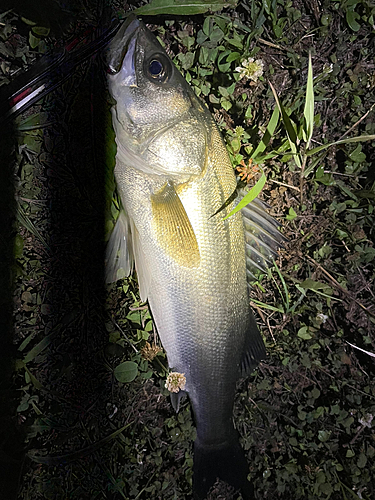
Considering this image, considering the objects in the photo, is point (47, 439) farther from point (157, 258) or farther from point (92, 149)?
point (92, 149)

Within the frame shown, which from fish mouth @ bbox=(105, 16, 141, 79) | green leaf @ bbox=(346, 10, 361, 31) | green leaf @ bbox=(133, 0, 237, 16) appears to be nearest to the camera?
fish mouth @ bbox=(105, 16, 141, 79)

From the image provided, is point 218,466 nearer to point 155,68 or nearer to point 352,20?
point 155,68

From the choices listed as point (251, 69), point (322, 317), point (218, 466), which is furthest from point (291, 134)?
point (218, 466)

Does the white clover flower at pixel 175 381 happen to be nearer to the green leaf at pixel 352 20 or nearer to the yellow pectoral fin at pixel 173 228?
the yellow pectoral fin at pixel 173 228

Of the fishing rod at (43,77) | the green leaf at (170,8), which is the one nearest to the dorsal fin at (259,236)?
the green leaf at (170,8)

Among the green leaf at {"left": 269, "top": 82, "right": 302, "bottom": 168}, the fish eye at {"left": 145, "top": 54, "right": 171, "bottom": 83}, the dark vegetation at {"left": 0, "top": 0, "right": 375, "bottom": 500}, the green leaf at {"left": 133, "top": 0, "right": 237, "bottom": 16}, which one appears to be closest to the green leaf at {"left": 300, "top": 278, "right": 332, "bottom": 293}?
the dark vegetation at {"left": 0, "top": 0, "right": 375, "bottom": 500}

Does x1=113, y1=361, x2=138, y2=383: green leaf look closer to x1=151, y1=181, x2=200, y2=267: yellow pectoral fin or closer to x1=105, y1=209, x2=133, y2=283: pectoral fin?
x1=105, y1=209, x2=133, y2=283: pectoral fin
